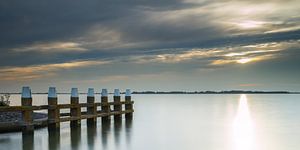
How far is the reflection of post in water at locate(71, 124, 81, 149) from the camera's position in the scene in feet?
51.9

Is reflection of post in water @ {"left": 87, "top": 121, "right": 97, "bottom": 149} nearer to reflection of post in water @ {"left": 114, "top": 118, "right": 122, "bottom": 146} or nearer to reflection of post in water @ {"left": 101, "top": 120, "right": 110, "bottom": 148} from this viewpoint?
reflection of post in water @ {"left": 101, "top": 120, "right": 110, "bottom": 148}

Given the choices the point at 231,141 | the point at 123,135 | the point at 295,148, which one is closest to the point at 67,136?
the point at 123,135

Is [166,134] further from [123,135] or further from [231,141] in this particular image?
[231,141]

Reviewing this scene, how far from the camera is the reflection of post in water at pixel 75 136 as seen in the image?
15.8m

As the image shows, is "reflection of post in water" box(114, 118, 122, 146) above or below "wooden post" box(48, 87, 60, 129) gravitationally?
below

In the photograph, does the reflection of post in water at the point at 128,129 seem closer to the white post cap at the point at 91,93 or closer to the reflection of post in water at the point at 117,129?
the reflection of post in water at the point at 117,129

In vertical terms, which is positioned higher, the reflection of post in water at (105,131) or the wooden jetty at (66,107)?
the wooden jetty at (66,107)

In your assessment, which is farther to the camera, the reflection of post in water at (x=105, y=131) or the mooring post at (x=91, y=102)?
the mooring post at (x=91, y=102)

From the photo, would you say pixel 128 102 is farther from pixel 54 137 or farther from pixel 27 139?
pixel 27 139

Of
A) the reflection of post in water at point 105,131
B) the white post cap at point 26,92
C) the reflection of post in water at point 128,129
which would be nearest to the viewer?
the white post cap at point 26,92

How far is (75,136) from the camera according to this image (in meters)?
17.8

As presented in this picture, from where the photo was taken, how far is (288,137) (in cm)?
2017

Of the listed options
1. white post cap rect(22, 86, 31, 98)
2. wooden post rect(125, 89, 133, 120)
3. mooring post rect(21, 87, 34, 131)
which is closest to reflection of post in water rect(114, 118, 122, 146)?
wooden post rect(125, 89, 133, 120)

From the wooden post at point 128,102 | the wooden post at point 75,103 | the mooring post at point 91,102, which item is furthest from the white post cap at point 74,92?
the wooden post at point 128,102
